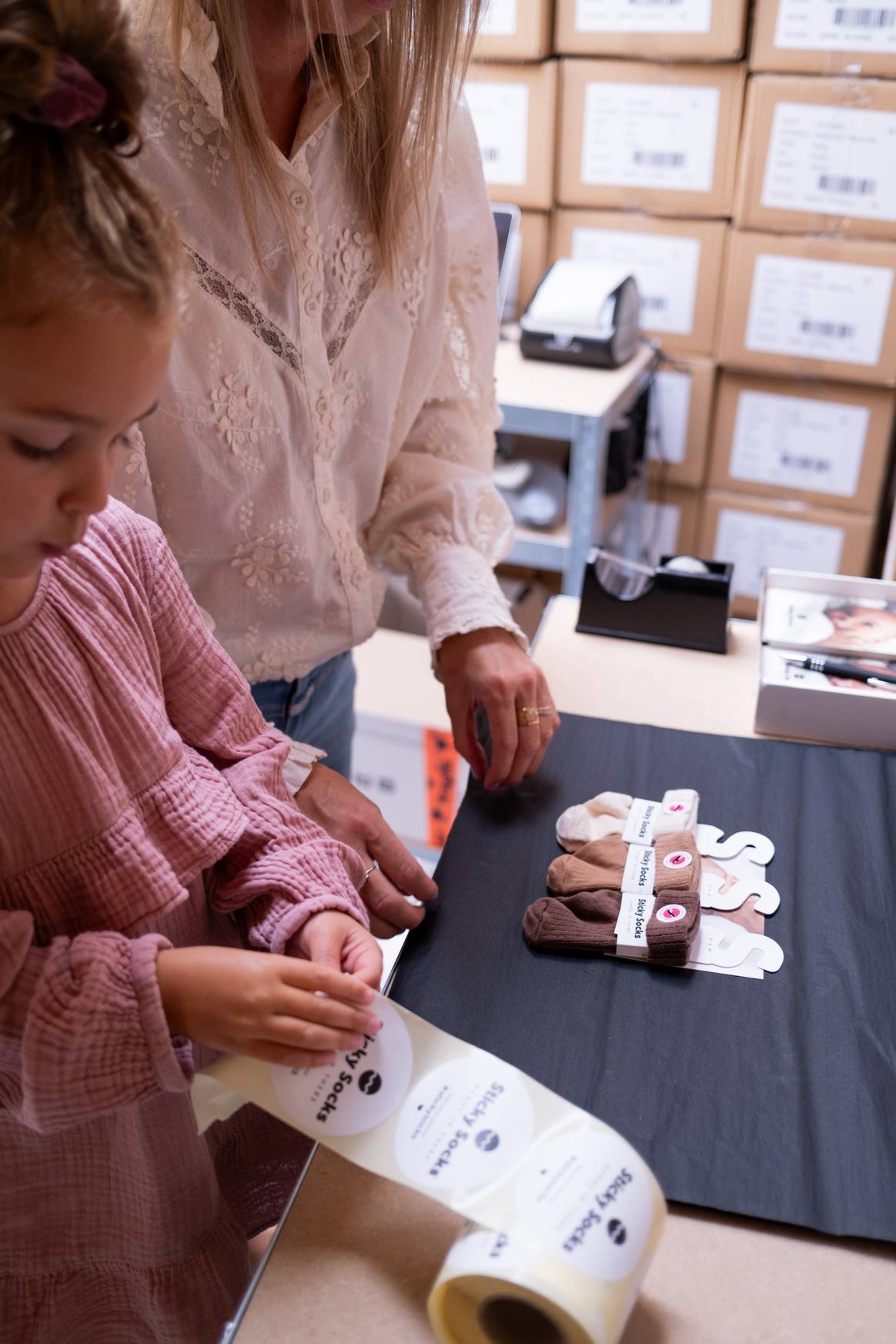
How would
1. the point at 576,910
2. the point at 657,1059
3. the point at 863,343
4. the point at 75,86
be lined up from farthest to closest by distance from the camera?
the point at 863,343, the point at 576,910, the point at 657,1059, the point at 75,86

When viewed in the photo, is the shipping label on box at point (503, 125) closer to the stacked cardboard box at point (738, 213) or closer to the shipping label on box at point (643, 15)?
the stacked cardboard box at point (738, 213)

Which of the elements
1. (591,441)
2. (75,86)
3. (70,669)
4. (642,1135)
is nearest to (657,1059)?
(642,1135)

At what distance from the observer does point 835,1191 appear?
2.03ft

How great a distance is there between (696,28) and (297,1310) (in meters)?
2.04

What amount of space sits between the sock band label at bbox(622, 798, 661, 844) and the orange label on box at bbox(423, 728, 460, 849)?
0.98m

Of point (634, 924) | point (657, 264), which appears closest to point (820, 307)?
point (657, 264)

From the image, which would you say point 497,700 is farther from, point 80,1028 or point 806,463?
point 806,463

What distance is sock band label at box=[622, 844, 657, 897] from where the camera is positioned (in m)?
0.80

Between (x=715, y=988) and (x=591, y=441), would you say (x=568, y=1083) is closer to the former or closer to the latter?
(x=715, y=988)

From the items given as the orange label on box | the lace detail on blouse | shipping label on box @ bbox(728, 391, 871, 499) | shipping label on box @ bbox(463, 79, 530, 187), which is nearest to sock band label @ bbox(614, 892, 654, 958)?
the lace detail on blouse

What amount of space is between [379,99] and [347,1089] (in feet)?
2.33

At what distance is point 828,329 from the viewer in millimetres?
2072

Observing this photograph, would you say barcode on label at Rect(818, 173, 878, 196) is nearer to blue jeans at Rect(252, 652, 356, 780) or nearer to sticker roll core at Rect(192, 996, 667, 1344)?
blue jeans at Rect(252, 652, 356, 780)

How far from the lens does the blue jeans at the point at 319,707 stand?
3.36 feet
